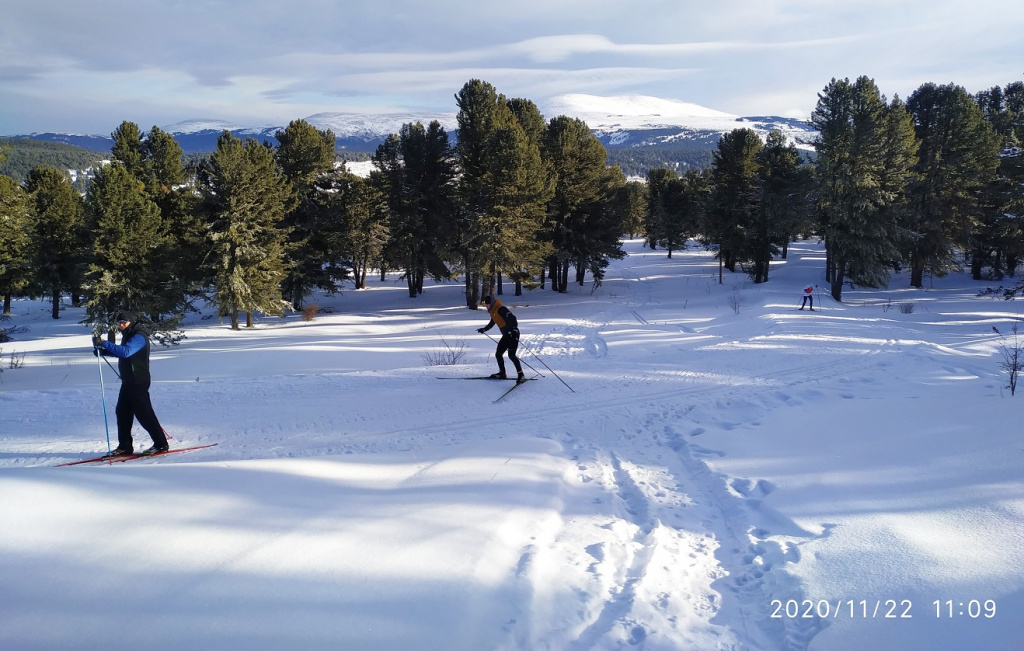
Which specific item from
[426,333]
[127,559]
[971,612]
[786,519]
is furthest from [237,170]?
[971,612]

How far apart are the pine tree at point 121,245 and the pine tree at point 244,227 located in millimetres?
2505

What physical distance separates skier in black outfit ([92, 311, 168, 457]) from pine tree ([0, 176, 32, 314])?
24255mm

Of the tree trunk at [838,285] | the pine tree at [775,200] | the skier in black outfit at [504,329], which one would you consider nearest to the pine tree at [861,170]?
the tree trunk at [838,285]

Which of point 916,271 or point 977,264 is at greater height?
point 977,264

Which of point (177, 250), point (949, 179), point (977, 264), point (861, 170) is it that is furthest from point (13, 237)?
point (977, 264)

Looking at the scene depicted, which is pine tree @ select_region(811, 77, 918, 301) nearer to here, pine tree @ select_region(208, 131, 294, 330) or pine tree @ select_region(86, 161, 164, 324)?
pine tree @ select_region(208, 131, 294, 330)

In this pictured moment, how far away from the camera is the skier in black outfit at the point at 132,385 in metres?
7.10

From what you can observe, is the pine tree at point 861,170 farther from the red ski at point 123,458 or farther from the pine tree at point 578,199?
the red ski at point 123,458

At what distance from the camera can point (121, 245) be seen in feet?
74.6

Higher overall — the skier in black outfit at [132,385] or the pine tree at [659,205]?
the pine tree at [659,205]

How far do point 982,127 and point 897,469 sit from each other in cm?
3302

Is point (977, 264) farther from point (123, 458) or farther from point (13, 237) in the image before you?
point (13, 237)

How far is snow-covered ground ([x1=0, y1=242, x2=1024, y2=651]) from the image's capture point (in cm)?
377

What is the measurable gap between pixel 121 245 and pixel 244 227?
481cm
